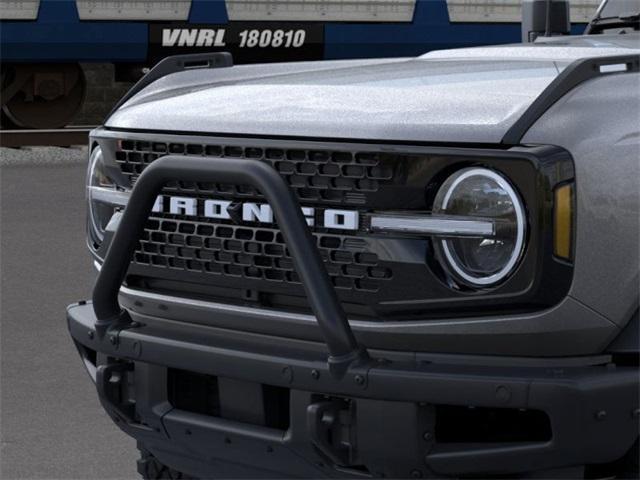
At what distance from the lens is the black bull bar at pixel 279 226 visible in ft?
9.96

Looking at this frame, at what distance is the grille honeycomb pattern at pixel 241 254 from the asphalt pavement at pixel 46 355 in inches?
57.8

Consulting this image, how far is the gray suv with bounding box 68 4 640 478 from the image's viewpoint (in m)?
2.91

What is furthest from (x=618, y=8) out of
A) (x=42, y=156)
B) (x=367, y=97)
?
(x=42, y=156)

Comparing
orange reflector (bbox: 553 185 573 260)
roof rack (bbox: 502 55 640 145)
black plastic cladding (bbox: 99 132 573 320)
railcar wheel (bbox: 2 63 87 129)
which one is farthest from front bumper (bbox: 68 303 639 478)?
railcar wheel (bbox: 2 63 87 129)

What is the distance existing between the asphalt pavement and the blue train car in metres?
4.44

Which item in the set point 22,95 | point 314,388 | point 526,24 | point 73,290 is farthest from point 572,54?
point 22,95

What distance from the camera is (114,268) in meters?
3.45

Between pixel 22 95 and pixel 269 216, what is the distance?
14498 millimetres

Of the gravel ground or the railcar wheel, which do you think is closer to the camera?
the gravel ground

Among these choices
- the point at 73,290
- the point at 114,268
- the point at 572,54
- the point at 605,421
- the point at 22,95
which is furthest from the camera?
the point at 22,95

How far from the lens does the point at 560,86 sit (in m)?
2.98

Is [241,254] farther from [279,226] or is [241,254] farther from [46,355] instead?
[46,355]

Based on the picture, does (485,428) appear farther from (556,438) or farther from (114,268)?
(114,268)

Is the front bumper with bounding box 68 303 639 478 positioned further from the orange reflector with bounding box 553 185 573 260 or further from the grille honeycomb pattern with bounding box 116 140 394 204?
the grille honeycomb pattern with bounding box 116 140 394 204
